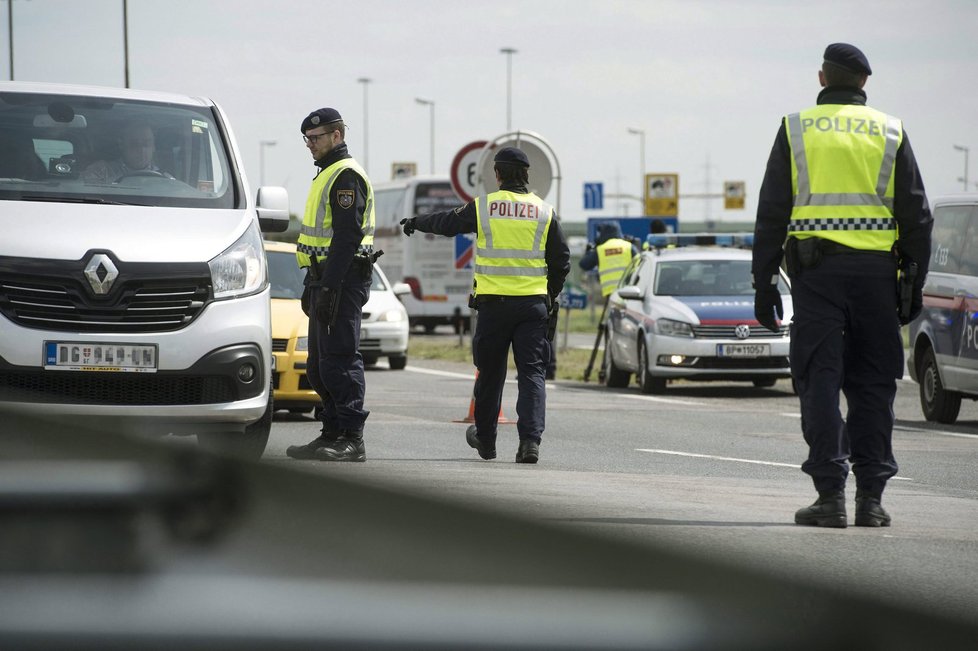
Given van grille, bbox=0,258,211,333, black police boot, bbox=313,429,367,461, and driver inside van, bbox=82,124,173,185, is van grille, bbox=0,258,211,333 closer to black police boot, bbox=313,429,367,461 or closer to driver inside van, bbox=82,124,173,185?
driver inside van, bbox=82,124,173,185

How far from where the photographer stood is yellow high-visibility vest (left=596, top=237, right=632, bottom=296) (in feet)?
65.6

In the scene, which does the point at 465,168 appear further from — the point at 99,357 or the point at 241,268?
the point at 99,357

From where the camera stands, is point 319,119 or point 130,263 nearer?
point 130,263

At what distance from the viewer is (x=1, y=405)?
36.4 inches

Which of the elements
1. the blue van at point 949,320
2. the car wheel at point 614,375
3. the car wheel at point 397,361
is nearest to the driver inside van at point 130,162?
the blue van at point 949,320

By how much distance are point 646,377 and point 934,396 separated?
4.41 m

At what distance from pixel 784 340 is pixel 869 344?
10.7 meters

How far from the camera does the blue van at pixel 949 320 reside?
1273cm

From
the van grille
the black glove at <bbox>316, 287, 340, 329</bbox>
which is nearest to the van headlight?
the van grille

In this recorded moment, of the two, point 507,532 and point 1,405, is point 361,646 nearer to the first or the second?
point 507,532

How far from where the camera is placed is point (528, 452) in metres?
9.25

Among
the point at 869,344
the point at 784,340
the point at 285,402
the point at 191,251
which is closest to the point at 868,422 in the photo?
the point at 869,344

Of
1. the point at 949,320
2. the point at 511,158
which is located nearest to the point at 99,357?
the point at 511,158

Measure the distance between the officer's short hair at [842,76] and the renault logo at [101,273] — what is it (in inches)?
132
